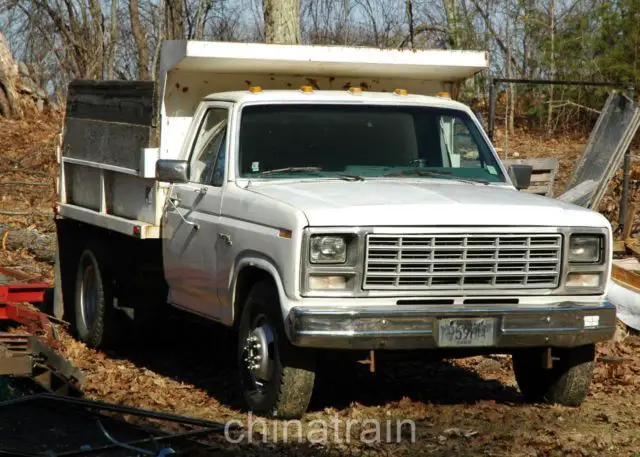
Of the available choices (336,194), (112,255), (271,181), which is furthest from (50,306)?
(336,194)

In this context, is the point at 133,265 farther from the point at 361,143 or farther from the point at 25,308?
the point at 361,143

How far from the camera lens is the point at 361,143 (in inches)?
339

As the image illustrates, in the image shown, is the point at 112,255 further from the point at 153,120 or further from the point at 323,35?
the point at 323,35

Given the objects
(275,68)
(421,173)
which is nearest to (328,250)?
(421,173)

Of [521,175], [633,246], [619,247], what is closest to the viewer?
[521,175]

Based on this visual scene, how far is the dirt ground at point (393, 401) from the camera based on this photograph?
6.84 metres

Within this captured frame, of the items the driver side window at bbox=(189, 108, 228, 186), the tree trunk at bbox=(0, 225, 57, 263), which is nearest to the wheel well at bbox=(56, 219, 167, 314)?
the driver side window at bbox=(189, 108, 228, 186)

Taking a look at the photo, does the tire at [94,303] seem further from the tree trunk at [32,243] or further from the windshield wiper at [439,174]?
the tree trunk at [32,243]

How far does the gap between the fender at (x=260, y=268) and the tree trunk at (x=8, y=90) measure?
60.3 feet

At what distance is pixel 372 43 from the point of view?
3116 cm

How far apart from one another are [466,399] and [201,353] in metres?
2.94

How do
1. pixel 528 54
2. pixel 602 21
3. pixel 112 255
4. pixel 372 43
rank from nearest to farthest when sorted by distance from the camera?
pixel 112 255
pixel 602 21
pixel 528 54
pixel 372 43

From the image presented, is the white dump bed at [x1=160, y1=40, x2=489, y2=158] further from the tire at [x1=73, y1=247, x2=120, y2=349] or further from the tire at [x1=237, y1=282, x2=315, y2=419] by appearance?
the tire at [x1=237, y1=282, x2=315, y2=419]

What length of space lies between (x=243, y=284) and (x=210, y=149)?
1277mm
